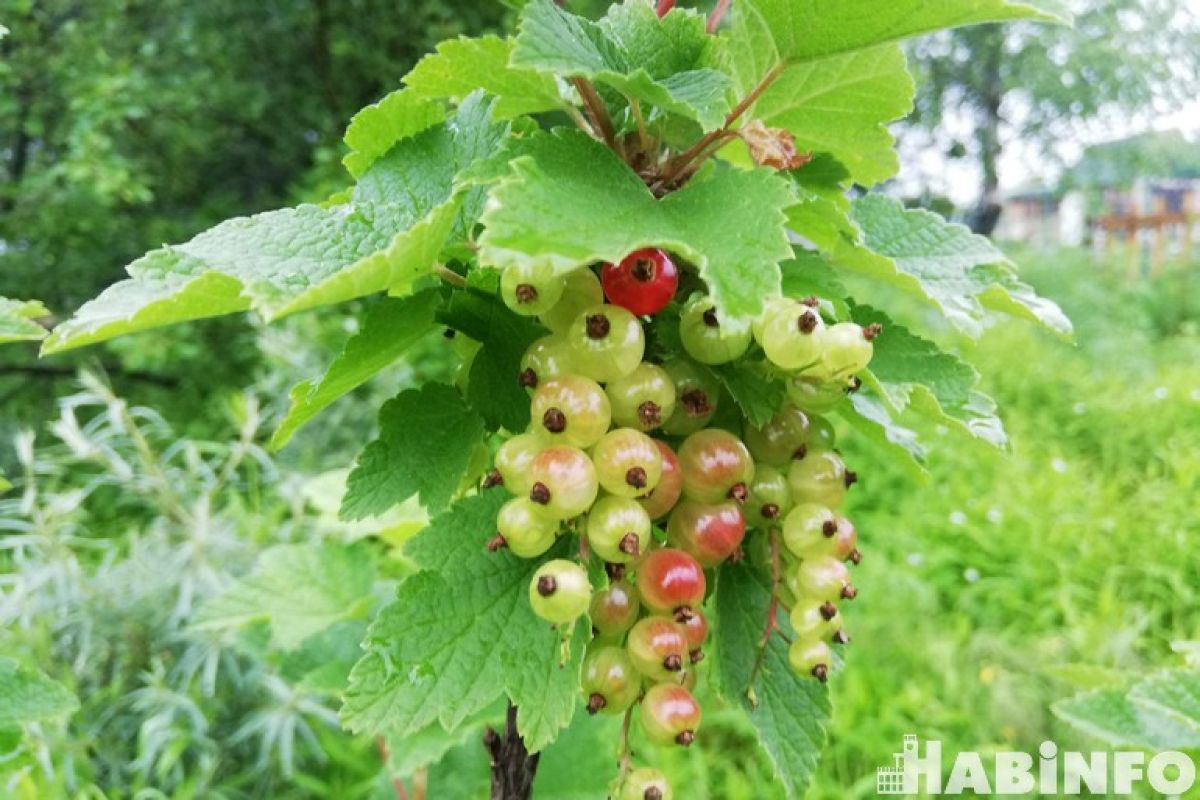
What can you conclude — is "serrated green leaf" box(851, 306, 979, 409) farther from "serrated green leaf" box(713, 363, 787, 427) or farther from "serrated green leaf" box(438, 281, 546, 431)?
"serrated green leaf" box(438, 281, 546, 431)

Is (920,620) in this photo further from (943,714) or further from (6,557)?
(6,557)

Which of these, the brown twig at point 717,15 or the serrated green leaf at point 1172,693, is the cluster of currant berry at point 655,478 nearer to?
the brown twig at point 717,15

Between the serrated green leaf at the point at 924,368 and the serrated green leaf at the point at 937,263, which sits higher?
the serrated green leaf at the point at 937,263

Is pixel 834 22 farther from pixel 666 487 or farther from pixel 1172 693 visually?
pixel 1172 693

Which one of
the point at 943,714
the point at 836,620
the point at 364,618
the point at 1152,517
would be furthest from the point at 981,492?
the point at 836,620

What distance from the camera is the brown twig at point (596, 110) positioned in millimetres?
486

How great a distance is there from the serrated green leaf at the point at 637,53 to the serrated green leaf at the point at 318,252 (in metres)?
0.08

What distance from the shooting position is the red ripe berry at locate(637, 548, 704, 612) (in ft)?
Answer: 1.50

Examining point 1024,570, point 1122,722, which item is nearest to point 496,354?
point 1122,722

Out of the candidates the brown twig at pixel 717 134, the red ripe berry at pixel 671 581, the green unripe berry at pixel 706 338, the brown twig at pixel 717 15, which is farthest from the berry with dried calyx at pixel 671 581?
the brown twig at pixel 717 15

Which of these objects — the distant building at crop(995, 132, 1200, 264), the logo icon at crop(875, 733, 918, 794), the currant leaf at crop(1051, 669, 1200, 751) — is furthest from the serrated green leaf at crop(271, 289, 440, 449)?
the distant building at crop(995, 132, 1200, 264)

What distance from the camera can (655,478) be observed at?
1.46 ft

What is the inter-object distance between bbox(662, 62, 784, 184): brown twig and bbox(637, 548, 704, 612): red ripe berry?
0.21 meters

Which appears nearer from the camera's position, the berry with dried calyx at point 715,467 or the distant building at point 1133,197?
the berry with dried calyx at point 715,467
